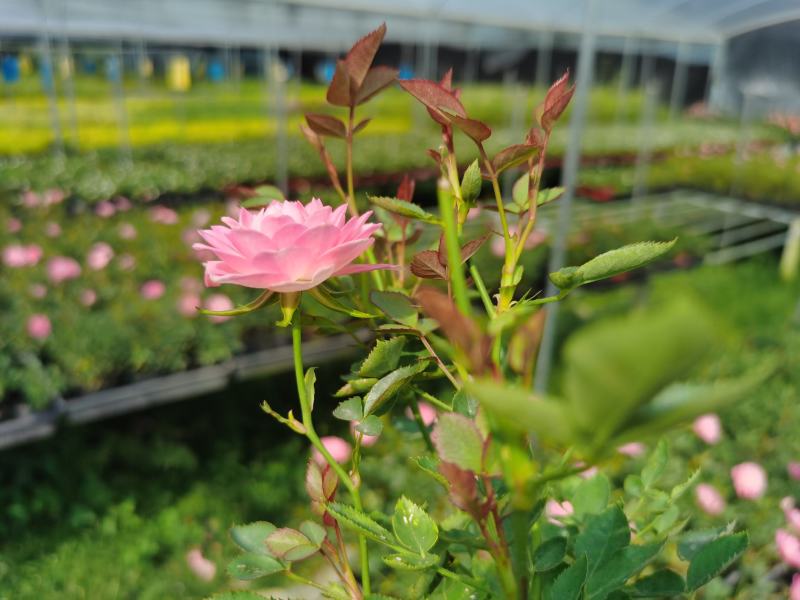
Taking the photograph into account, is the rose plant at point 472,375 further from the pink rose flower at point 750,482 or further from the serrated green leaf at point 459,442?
the pink rose flower at point 750,482

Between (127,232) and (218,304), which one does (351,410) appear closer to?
(218,304)

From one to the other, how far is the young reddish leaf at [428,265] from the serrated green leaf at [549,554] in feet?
0.58

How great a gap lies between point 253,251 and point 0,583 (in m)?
1.47

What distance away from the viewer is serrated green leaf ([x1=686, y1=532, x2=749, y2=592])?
1.41 ft

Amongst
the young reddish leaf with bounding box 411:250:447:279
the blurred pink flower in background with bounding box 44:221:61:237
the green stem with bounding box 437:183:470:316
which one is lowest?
the blurred pink flower in background with bounding box 44:221:61:237

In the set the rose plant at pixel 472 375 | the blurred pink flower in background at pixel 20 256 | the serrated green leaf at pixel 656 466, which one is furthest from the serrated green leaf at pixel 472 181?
the blurred pink flower in background at pixel 20 256

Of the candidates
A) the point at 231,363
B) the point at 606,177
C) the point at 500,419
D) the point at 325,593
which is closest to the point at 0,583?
the point at 231,363

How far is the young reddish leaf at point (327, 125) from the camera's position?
18.7 inches

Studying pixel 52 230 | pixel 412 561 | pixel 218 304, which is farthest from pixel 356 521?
pixel 52 230

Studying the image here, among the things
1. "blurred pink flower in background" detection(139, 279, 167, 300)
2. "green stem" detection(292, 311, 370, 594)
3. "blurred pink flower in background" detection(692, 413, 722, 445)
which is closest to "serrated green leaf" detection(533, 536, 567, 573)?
"green stem" detection(292, 311, 370, 594)

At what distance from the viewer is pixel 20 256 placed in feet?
6.78

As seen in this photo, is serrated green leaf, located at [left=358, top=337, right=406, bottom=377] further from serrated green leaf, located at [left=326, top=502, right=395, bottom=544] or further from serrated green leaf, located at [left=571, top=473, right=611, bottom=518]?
serrated green leaf, located at [left=571, top=473, right=611, bottom=518]

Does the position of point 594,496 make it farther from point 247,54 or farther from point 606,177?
point 247,54

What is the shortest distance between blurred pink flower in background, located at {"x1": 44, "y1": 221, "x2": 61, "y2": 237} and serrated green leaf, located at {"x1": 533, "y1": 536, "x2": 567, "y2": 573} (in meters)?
2.24
